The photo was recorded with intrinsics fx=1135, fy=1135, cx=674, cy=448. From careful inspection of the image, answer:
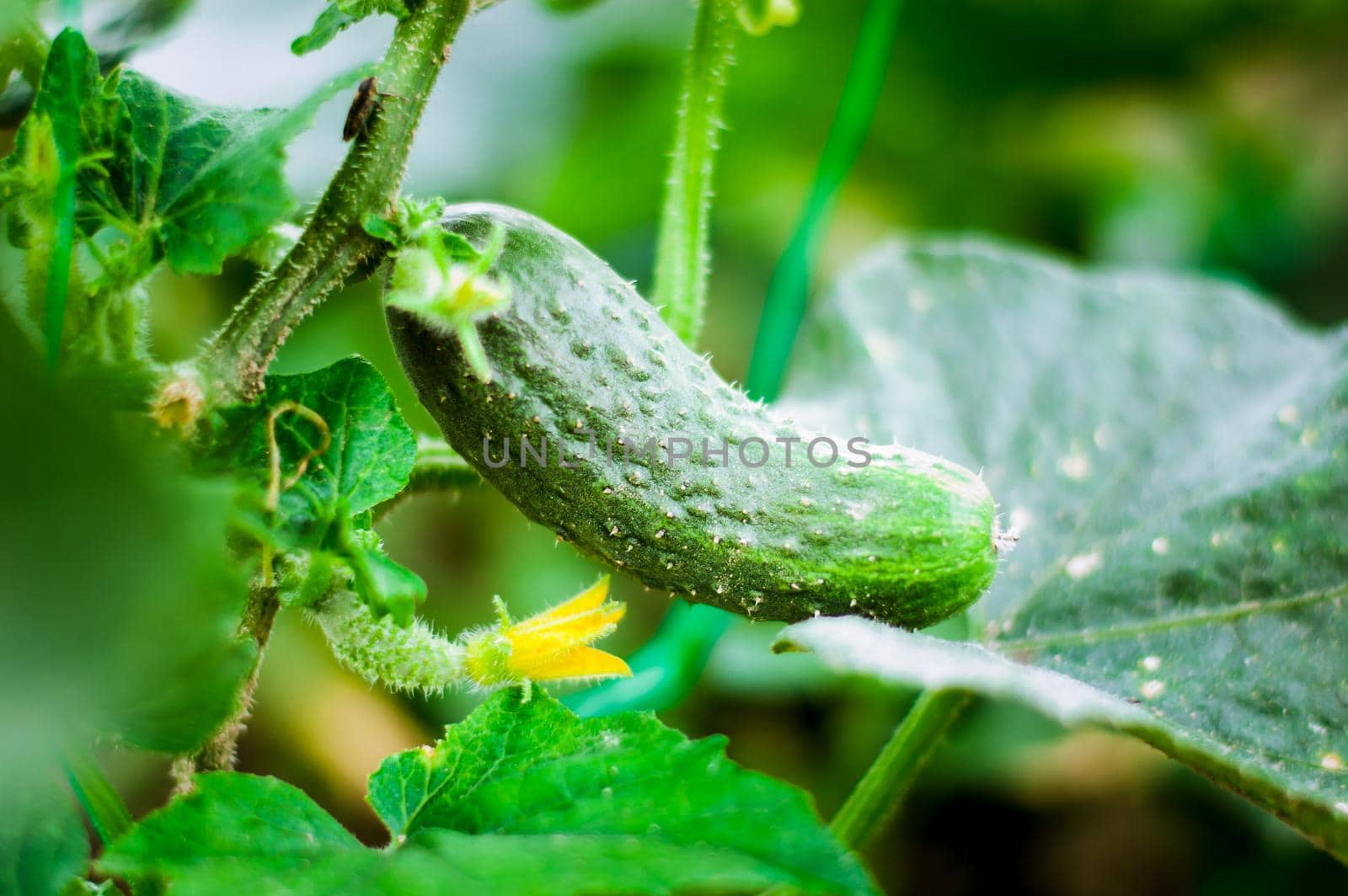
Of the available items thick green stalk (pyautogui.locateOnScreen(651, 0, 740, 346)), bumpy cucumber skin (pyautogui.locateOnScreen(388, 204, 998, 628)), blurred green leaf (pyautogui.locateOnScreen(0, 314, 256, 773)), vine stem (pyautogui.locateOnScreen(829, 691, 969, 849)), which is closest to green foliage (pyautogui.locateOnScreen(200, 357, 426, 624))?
bumpy cucumber skin (pyautogui.locateOnScreen(388, 204, 998, 628))

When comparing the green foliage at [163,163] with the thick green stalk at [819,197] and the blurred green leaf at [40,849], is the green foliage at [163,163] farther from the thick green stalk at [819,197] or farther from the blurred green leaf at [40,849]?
the thick green stalk at [819,197]

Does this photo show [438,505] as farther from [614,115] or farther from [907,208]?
[907,208]

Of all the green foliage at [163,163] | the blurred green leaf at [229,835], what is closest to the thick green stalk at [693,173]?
the green foliage at [163,163]

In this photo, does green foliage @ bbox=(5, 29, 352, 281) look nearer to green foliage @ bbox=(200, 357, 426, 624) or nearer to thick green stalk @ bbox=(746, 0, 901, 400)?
green foliage @ bbox=(200, 357, 426, 624)

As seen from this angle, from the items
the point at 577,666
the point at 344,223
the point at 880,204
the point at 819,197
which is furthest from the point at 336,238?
the point at 880,204

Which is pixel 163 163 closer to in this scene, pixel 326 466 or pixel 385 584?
pixel 326 466

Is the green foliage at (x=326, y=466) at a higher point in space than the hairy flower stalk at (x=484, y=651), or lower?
higher
